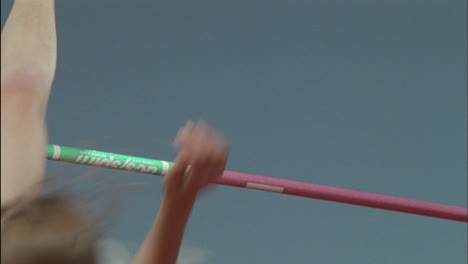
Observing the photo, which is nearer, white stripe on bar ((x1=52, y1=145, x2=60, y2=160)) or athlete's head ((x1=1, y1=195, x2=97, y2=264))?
athlete's head ((x1=1, y1=195, x2=97, y2=264))

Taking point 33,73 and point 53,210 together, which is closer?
point 53,210

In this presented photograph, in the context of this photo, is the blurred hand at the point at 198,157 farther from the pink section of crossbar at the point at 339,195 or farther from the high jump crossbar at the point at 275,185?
the pink section of crossbar at the point at 339,195

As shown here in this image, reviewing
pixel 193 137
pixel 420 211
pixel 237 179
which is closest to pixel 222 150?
pixel 193 137

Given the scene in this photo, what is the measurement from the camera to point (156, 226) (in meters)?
0.43

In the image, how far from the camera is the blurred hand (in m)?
0.37

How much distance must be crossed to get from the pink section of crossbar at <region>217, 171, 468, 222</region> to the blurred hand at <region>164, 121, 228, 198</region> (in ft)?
2.85

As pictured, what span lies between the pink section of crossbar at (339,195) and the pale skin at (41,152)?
31.3 inches

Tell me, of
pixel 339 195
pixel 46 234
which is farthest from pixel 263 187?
pixel 46 234

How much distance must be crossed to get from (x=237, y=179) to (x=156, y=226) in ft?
2.91

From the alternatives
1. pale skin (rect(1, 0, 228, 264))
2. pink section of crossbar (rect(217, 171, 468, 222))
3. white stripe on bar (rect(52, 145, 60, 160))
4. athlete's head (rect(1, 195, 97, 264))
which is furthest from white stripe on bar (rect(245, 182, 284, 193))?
athlete's head (rect(1, 195, 97, 264))

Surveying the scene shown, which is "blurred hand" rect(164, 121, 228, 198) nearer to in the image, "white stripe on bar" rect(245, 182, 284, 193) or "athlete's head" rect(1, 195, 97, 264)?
"athlete's head" rect(1, 195, 97, 264)

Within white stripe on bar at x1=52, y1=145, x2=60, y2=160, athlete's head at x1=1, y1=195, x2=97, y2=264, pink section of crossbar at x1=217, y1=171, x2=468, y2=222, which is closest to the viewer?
athlete's head at x1=1, y1=195, x2=97, y2=264

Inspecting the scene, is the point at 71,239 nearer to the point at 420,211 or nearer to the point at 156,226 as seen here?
the point at 156,226

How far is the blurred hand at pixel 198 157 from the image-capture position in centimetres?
37
